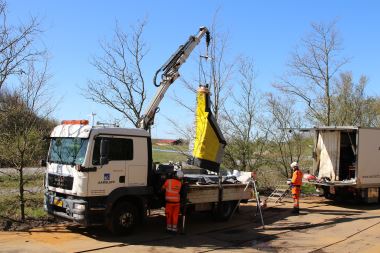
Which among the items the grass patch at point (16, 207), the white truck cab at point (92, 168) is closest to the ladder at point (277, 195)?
the white truck cab at point (92, 168)

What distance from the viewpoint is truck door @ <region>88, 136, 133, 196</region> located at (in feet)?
32.2

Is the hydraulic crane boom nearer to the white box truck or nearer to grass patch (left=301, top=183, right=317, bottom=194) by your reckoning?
the white box truck

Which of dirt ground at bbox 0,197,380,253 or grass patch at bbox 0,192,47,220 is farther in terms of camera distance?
grass patch at bbox 0,192,47,220

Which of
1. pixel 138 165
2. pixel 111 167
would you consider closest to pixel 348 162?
pixel 138 165

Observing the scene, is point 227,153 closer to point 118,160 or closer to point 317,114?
point 317,114

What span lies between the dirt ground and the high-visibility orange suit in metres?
0.27

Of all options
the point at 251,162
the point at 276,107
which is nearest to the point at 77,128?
the point at 251,162

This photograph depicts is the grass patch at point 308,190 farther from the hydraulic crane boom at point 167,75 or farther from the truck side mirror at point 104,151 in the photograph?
the truck side mirror at point 104,151

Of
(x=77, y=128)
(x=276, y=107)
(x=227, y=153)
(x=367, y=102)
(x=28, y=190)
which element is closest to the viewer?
(x=77, y=128)

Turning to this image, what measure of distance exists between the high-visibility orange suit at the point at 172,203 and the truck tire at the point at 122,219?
83 centimetres

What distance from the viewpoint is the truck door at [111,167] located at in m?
9.80

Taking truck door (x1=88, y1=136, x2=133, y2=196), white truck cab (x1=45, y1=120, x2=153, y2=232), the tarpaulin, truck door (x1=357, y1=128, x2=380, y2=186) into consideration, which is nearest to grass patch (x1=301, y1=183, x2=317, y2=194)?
truck door (x1=357, y1=128, x2=380, y2=186)

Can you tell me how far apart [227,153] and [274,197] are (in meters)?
3.27

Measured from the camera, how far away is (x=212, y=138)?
41.5ft
